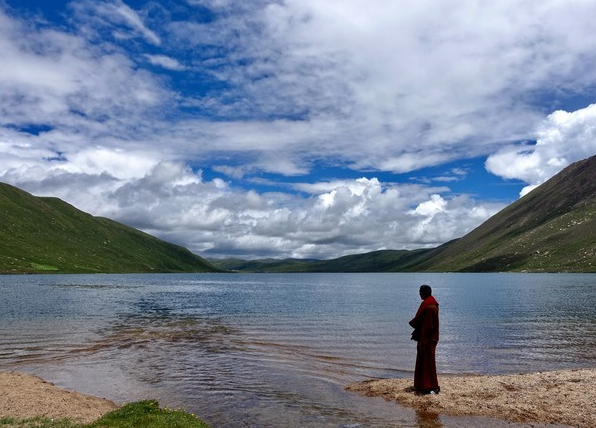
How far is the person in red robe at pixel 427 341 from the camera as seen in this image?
937 inches

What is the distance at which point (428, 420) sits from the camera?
66.9ft

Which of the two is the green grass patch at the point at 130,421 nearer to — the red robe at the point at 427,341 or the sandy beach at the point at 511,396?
the sandy beach at the point at 511,396

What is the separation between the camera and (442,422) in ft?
66.0

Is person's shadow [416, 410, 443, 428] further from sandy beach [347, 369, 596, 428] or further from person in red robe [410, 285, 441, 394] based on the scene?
person in red robe [410, 285, 441, 394]

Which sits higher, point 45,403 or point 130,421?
point 130,421

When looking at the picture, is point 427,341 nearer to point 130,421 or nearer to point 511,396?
point 511,396

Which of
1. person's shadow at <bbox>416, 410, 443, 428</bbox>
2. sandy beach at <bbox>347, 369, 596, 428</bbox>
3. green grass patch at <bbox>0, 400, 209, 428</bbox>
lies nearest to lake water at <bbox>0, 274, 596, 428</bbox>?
person's shadow at <bbox>416, 410, 443, 428</bbox>

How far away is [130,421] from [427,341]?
48.1 feet

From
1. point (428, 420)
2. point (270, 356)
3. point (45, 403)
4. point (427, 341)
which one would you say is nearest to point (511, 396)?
point (427, 341)

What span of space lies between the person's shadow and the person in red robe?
9.25 ft

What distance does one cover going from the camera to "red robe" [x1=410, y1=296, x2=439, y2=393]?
23797 millimetres

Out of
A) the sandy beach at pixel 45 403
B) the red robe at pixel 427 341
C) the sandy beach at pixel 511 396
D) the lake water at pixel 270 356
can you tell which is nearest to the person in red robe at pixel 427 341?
the red robe at pixel 427 341

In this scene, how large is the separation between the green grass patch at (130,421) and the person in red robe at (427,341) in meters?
12.0

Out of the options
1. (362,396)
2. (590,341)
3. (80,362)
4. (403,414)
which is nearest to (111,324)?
(80,362)
